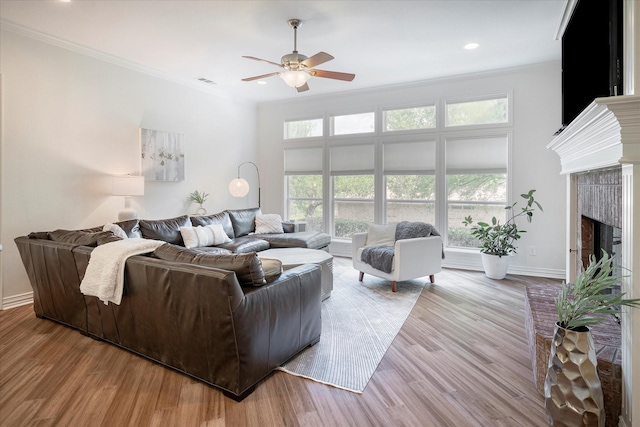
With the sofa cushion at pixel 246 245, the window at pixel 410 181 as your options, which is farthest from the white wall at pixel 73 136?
the window at pixel 410 181

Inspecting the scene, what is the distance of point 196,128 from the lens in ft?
19.4

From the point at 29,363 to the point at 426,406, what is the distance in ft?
9.09

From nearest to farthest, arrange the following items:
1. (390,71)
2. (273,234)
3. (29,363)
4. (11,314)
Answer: (29,363) → (11,314) → (390,71) → (273,234)

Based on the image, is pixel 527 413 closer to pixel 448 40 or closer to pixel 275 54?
pixel 448 40

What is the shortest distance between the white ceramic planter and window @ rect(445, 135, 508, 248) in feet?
2.14

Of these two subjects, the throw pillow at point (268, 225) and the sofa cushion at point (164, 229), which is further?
the throw pillow at point (268, 225)

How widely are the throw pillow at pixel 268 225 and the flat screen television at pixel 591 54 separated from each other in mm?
4107

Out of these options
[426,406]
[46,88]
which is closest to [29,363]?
[426,406]

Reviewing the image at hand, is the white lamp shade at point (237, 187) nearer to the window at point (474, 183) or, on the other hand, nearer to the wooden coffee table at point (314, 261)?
the wooden coffee table at point (314, 261)

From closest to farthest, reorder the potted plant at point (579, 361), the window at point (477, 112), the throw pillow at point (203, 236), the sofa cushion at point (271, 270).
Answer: the potted plant at point (579, 361) < the sofa cushion at point (271, 270) < the throw pillow at point (203, 236) < the window at point (477, 112)

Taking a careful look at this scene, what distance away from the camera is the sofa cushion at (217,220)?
5.17m

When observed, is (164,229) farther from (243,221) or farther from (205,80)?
(205,80)

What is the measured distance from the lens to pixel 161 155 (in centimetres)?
531

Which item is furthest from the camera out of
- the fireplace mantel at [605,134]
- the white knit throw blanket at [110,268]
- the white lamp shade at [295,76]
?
the white lamp shade at [295,76]
